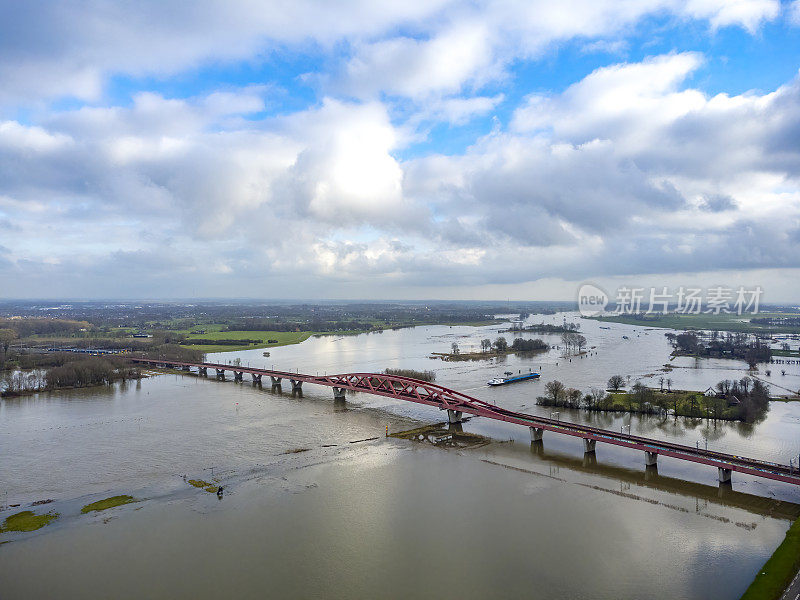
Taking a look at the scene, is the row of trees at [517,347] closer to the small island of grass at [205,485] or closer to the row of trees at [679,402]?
the row of trees at [679,402]

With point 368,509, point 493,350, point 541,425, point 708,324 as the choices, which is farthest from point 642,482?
point 708,324

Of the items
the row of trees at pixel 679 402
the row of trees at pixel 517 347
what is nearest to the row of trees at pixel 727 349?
the row of trees at pixel 517 347

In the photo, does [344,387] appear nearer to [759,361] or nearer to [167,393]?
[167,393]

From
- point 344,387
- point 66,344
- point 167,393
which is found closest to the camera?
point 344,387

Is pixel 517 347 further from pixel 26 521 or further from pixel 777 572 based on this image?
pixel 26 521

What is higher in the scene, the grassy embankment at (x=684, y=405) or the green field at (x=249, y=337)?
the green field at (x=249, y=337)

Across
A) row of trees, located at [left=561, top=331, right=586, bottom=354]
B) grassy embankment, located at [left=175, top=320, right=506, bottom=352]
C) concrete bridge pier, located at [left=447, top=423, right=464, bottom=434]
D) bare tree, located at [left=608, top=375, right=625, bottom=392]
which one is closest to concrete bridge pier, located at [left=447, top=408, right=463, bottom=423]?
concrete bridge pier, located at [left=447, top=423, right=464, bottom=434]

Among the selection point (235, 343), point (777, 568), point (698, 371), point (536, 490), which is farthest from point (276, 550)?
point (235, 343)
